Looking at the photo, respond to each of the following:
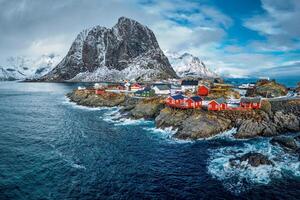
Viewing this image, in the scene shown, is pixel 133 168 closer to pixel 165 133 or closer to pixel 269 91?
pixel 165 133

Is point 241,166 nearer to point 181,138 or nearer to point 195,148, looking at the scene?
point 195,148

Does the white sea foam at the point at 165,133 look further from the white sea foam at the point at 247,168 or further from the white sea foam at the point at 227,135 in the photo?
the white sea foam at the point at 247,168

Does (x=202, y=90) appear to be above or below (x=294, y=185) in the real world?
above

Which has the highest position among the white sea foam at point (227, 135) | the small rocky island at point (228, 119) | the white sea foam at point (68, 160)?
the small rocky island at point (228, 119)

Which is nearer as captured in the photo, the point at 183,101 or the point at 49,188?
the point at 49,188

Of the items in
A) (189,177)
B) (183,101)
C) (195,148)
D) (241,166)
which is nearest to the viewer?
(189,177)

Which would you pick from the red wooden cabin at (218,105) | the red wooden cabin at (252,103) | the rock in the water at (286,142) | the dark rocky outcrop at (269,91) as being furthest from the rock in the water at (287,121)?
the dark rocky outcrop at (269,91)

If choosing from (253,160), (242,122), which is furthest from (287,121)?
(253,160)

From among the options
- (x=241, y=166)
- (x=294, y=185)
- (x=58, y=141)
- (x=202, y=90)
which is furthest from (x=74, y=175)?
(x=202, y=90)
